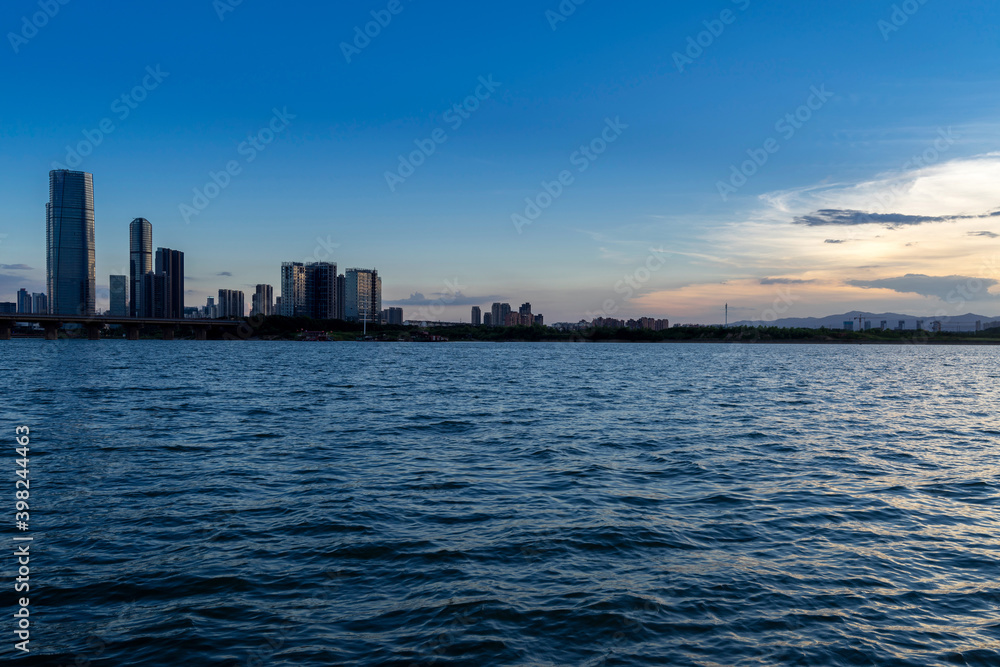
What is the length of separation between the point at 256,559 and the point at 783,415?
33.9 meters

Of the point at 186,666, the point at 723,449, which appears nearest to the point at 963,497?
the point at 723,449

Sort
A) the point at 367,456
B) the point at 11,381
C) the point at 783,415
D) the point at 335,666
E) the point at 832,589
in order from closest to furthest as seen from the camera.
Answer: the point at 335,666
the point at 832,589
the point at 367,456
the point at 783,415
the point at 11,381

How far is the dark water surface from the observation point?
30.3 ft

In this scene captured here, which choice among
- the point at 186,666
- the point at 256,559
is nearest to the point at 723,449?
the point at 256,559

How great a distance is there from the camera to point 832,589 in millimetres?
11203

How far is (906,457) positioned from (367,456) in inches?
835

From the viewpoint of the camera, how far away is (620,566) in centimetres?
1219

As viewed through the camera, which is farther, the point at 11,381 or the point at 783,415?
the point at 11,381

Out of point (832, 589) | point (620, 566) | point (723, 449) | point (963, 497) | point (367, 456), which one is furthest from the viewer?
point (723, 449)

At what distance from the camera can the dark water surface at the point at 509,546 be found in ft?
30.3

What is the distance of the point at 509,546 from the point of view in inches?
520

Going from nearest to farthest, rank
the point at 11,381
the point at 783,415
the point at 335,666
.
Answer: the point at 335,666, the point at 783,415, the point at 11,381

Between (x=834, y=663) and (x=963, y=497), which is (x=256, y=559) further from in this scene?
(x=963, y=497)

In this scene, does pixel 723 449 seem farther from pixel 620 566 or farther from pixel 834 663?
pixel 834 663
